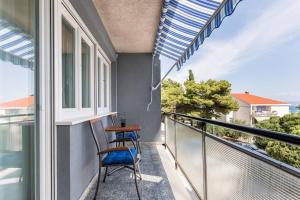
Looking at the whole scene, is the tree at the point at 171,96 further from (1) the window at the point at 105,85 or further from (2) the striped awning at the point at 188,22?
(2) the striped awning at the point at 188,22

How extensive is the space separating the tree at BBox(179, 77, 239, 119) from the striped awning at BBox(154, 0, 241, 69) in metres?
14.8

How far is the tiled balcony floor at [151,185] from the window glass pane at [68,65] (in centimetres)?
120

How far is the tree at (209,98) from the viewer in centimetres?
Answer: 1956

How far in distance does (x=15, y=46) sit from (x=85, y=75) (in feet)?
6.41

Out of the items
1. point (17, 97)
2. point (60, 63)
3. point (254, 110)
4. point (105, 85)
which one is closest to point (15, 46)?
point (17, 97)

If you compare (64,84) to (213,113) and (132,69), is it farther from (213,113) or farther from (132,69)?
(213,113)

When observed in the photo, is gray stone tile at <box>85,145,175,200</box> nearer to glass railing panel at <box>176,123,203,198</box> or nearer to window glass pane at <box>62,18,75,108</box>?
glass railing panel at <box>176,123,203,198</box>

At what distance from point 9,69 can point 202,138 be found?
5.78ft

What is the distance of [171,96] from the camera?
19.8 metres

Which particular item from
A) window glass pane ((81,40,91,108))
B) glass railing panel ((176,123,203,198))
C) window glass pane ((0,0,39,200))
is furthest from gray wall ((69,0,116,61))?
glass railing panel ((176,123,203,198))

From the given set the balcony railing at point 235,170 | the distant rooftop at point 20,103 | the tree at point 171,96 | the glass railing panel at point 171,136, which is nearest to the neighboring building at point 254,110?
the tree at point 171,96

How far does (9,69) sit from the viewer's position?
146cm

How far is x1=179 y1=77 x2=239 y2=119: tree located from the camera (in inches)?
770

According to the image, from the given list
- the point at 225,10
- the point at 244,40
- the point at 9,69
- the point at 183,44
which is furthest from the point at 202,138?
the point at 244,40
